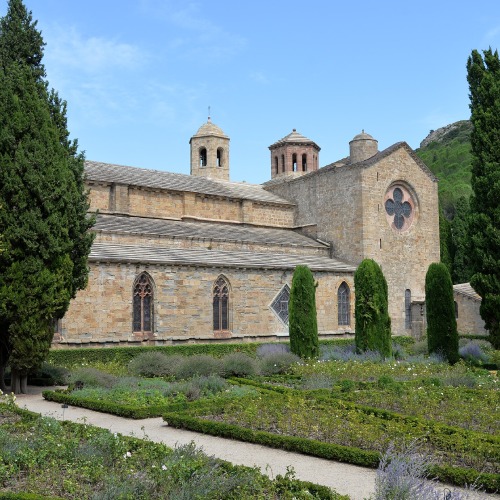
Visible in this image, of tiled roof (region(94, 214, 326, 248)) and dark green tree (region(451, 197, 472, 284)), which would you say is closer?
tiled roof (region(94, 214, 326, 248))

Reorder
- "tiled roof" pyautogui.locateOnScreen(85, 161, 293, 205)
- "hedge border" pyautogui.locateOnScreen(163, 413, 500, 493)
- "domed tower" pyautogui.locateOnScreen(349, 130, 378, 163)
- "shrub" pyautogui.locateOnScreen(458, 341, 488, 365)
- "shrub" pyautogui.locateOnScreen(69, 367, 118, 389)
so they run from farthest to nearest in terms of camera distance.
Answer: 1. "domed tower" pyautogui.locateOnScreen(349, 130, 378, 163)
2. "tiled roof" pyautogui.locateOnScreen(85, 161, 293, 205)
3. "shrub" pyautogui.locateOnScreen(458, 341, 488, 365)
4. "shrub" pyautogui.locateOnScreen(69, 367, 118, 389)
5. "hedge border" pyautogui.locateOnScreen(163, 413, 500, 493)

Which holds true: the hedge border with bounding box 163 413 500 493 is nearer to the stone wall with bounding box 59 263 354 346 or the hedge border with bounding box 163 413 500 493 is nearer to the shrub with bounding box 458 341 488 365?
the stone wall with bounding box 59 263 354 346

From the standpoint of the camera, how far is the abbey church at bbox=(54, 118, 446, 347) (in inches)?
886

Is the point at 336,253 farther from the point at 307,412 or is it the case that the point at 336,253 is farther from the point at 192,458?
the point at 192,458

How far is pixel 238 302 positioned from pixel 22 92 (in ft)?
Result: 41.6

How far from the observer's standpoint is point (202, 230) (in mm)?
28266

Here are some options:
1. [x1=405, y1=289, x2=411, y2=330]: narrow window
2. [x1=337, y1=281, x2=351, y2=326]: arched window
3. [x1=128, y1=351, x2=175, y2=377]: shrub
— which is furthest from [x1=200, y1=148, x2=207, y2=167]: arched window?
[x1=128, y1=351, x2=175, y2=377]: shrub

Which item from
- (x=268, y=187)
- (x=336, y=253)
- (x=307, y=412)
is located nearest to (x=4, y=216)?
(x=307, y=412)

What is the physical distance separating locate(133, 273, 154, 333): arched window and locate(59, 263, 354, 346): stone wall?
231 mm

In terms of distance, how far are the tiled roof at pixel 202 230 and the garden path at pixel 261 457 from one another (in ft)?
44.3

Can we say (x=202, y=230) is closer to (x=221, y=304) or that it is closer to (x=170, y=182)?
(x=170, y=182)

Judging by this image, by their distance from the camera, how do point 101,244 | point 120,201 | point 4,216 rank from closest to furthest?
point 4,216
point 101,244
point 120,201

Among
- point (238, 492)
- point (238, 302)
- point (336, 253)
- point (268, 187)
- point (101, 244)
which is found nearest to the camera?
point (238, 492)

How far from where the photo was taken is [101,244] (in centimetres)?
2333
